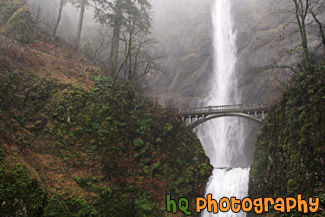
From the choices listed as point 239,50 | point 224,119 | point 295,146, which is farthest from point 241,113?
point 239,50

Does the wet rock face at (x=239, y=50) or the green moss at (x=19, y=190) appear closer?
the green moss at (x=19, y=190)

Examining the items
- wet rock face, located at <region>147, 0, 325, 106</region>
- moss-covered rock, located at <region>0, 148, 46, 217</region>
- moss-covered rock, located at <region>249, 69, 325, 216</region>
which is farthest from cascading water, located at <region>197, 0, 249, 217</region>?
moss-covered rock, located at <region>0, 148, 46, 217</region>

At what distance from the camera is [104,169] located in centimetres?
1381

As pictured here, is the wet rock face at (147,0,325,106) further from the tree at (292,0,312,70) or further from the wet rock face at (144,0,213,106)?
the tree at (292,0,312,70)

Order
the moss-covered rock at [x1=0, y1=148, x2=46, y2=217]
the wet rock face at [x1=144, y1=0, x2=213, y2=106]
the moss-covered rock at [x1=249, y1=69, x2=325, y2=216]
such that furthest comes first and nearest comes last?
the wet rock face at [x1=144, y1=0, x2=213, y2=106] < the moss-covered rock at [x1=249, y1=69, x2=325, y2=216] < the moss-covered rock at [x1=0, y1=148, x2=46, y2=217]

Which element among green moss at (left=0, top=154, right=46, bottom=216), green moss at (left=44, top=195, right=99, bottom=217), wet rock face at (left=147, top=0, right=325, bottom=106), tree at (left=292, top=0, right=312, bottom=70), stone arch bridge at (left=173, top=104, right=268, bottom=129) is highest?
wet rock face at (left=147, top=0, right=325, bottom=106)

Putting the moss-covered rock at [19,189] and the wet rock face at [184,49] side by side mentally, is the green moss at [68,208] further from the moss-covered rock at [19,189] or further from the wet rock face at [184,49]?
the wet rock face at [184,49]

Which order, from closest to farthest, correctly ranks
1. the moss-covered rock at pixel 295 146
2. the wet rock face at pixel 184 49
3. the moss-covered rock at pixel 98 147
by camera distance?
the moss-covered rock at pixel 295 146, the moss-covered rock at pixel 98 147, the wet rock face at pixel 184 49

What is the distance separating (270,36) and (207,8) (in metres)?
19.9

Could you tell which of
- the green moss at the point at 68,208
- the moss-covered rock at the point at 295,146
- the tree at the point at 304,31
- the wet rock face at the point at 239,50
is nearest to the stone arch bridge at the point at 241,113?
the wet rock face at the point at 239,50

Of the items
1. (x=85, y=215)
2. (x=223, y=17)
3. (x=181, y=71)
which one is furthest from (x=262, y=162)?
(x=223, y=17)

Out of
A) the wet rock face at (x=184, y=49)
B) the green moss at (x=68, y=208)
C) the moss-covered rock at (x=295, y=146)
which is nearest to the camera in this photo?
the green moss at (x=68, y=208)

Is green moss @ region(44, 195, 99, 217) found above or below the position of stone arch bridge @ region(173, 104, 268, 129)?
below

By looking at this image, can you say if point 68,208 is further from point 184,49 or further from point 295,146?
point 184,49
